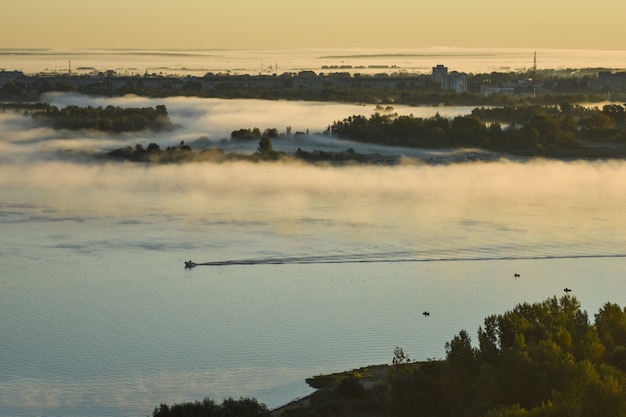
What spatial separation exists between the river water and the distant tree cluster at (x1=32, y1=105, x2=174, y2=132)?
5.68m

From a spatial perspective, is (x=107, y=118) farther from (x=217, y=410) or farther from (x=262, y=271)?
(x=217, y=410)

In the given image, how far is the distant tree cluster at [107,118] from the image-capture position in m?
26.1

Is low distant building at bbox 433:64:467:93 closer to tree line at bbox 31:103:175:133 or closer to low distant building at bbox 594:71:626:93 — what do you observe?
low distant building at bbox 594:71:626:93

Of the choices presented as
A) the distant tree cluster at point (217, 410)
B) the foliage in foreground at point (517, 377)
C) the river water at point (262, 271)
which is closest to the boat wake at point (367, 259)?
the river water at point (262, 271)

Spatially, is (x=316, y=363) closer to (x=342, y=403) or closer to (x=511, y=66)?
(x=342, y=403)

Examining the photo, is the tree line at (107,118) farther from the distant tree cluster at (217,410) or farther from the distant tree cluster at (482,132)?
the distant tree cluster at (217,410)

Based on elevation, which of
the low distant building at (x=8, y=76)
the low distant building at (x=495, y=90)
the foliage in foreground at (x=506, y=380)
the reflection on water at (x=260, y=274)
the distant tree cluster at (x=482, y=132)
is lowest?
the foliage in foreground at (x=506, y=380)

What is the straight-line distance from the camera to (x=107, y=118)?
26438 millimetres

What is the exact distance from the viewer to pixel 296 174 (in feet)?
66.4

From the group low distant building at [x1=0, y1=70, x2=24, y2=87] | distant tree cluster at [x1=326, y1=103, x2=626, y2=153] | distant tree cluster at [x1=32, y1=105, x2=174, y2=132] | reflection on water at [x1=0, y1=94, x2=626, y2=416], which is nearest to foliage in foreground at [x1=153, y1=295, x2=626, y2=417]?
reflection on water at [x1=0, y1=94, x2=626, y2=416]

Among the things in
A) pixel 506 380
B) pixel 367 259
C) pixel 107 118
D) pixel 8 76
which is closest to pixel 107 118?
pixel 107 118

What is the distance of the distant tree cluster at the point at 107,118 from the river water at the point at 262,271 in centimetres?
568

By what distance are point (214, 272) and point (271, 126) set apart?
50.5 feet

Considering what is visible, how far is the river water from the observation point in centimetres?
827
